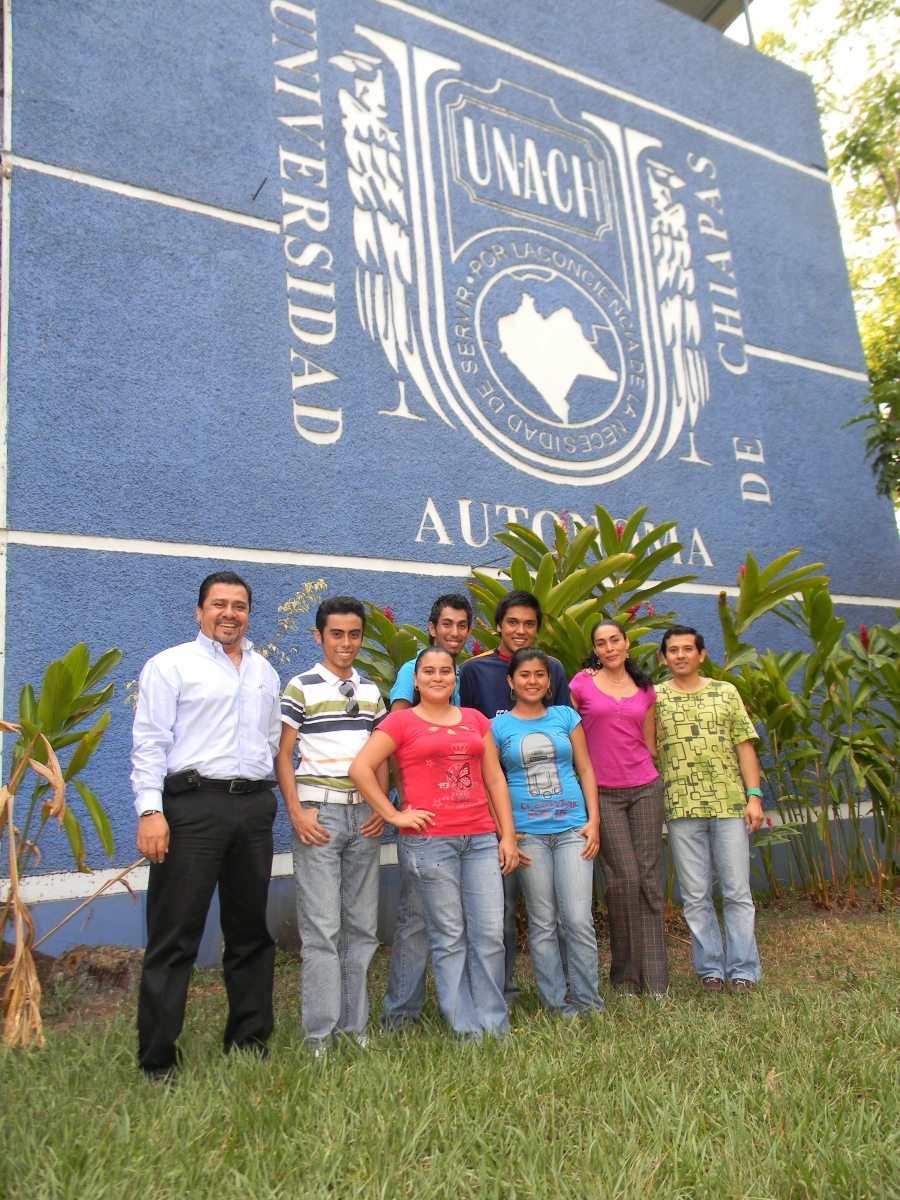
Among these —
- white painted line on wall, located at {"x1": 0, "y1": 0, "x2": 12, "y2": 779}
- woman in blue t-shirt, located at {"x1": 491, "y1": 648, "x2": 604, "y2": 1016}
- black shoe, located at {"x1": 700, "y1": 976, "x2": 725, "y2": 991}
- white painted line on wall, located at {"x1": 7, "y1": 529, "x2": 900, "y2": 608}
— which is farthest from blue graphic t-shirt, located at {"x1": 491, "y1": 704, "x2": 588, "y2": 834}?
white painted line on wall, located at {"x1": 0, "y1": 0, "x2": 12, "y2": 779}

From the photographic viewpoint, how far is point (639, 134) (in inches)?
280

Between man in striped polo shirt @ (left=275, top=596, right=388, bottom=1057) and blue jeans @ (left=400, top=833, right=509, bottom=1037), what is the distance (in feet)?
0.58

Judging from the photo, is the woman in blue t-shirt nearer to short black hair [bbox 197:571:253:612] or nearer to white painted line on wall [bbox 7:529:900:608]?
short black hair [bbox 197:571:253:612]

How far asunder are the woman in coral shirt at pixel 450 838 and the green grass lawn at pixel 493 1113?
0.16m

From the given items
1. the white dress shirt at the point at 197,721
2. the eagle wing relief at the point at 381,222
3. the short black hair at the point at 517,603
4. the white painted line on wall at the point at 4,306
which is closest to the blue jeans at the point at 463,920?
the white dress shirt at the point at 197,721

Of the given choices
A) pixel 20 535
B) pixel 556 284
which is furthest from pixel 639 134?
pixel 20 535

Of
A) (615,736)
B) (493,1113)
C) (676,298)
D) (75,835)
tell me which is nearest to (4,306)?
(75,835)

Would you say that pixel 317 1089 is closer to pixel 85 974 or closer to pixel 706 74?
pixel 85 974

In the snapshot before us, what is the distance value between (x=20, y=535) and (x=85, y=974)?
6.07 ft

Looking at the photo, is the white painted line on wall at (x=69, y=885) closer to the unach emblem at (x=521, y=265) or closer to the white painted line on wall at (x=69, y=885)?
the white painted line on wall at (x=69, y=885)

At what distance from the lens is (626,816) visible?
3525mm

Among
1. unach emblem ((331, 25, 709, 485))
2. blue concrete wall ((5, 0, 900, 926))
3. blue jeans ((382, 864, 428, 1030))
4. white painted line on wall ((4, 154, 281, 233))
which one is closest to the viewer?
blue jeans ((382, 864, 428, 1030))

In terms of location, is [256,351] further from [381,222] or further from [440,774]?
[440,774]

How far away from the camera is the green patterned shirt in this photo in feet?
11.8
